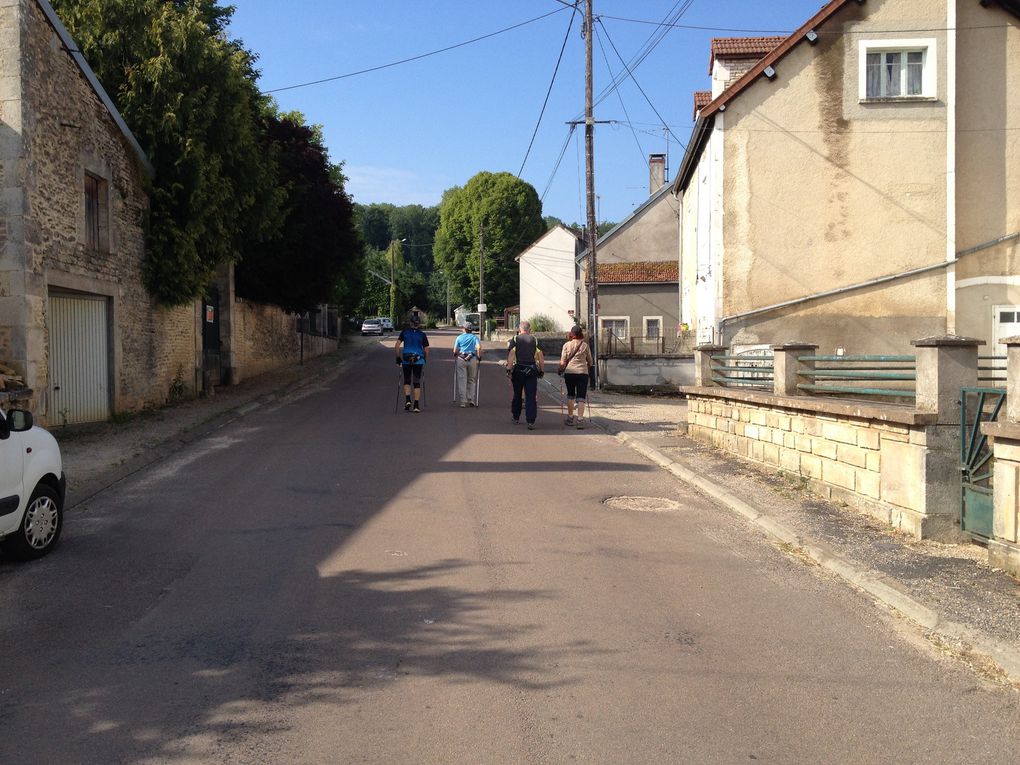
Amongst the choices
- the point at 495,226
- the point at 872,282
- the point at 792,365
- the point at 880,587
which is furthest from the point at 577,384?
the point at 495,226

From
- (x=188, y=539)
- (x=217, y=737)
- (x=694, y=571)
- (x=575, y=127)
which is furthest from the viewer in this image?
(x=575, y=127)

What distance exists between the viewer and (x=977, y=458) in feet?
23.1

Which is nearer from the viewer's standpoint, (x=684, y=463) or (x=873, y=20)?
(x=684, y=463)

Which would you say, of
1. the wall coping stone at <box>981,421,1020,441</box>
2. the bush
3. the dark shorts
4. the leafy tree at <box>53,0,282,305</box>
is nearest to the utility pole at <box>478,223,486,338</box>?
the bush

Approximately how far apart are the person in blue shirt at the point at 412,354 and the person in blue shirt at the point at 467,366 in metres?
0.89

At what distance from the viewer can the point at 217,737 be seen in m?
3.73

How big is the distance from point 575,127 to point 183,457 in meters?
16.5

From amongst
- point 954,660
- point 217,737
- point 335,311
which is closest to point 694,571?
point 954,660

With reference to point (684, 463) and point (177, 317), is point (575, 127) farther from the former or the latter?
point (684, 463)

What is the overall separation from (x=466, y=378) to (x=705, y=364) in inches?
226

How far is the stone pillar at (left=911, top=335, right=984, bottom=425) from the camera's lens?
7.22 m

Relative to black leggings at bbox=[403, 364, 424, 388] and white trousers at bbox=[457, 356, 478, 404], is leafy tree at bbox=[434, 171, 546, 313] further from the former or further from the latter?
black leggings at bbox=[403, 364, 424, 388]

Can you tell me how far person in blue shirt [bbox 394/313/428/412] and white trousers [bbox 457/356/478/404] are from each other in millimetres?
1184

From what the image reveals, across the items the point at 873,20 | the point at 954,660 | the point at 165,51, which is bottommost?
the point at 954,660
